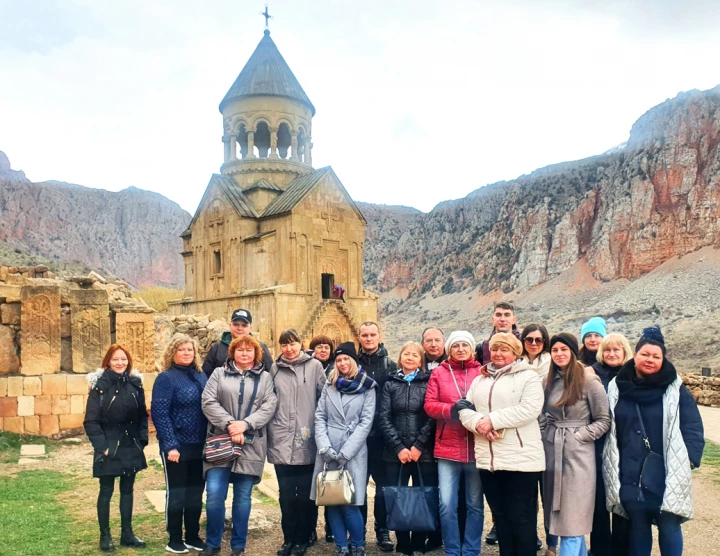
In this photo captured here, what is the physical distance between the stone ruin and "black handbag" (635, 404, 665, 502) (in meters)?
6.75

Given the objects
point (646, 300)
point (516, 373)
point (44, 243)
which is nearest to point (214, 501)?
point (516, 373)

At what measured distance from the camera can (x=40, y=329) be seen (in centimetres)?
804

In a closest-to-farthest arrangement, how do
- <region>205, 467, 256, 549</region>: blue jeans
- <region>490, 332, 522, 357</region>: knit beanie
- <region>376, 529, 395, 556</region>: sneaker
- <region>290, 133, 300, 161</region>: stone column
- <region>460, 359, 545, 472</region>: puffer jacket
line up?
<region>460, 359, 545, 472</region>: puffer jacket → <region>490, 332, 522, 357</region>: knit beanie → <region>205, 467, 256, 549</region>: blue jeans → <region>376, 529, 395, 556</region>: sneaker → <region>290, 133, 300, 161</region>: stone column

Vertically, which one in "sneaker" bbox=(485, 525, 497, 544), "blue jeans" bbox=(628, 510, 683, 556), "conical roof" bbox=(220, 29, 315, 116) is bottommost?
"sneaker" bbox=(485, 525, 497, 544)

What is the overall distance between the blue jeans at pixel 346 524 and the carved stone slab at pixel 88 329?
5.36 metres

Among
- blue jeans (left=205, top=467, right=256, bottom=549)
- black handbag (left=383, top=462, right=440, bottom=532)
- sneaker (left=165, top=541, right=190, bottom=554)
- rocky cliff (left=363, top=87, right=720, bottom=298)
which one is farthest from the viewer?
rocky cliff (left=363, top=87, right=720, bottom=298)

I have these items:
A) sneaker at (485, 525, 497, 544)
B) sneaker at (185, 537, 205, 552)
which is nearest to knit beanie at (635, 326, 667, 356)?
sneaker at (485, 525, 497, 544)

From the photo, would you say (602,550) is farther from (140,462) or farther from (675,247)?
(675,247)

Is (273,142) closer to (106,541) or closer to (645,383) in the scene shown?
(106,541)

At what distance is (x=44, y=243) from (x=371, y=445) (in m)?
66.8

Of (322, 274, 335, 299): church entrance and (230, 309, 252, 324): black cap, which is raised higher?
(322, 274, 335, 299): church entrance

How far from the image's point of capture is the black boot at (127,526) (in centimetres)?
429

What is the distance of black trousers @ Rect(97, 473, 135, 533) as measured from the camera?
4.21 m

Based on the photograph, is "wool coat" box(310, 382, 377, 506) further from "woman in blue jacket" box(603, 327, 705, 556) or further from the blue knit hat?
the blue knit hat
